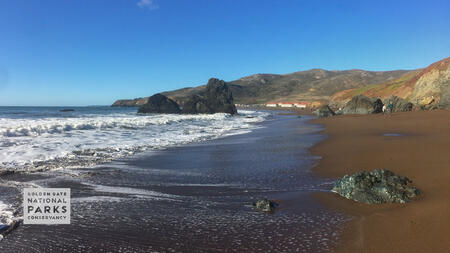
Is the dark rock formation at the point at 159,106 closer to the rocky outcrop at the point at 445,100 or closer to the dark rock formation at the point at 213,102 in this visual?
the dark rock formation at the point at 213,102

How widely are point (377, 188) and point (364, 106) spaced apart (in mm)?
36375

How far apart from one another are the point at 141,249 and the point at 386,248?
3087 mm

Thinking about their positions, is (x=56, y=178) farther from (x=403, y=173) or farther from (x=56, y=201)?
(x=403, y=173)

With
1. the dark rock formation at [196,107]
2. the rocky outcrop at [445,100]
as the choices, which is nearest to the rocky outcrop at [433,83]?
the rocky outcrop at [445,100]

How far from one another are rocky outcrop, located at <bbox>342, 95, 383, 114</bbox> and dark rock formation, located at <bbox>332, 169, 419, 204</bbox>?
3520cm

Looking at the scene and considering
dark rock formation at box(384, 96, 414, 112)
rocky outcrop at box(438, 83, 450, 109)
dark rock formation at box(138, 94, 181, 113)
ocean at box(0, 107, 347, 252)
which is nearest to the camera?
ocean at box(0, 107, 347, 252)

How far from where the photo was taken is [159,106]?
7956 centimetres

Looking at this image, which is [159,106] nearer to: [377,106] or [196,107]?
[196,107]

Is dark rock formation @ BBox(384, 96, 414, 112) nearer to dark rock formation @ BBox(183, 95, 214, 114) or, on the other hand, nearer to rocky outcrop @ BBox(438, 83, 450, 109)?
rocky outcrop @ BBox(438, 83, 450, 109)

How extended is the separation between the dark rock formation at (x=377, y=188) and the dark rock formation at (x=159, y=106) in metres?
75.0

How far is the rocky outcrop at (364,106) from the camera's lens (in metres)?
37.2

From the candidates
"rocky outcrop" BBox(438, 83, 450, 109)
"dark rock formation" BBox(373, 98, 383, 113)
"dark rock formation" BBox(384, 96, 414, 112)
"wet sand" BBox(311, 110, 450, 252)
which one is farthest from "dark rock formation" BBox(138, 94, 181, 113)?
"wet sand" BBox(311, 110, 450, 252)

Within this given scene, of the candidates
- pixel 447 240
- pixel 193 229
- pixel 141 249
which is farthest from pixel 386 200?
pixel 141 249

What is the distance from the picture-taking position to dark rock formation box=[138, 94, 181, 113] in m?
78.0
